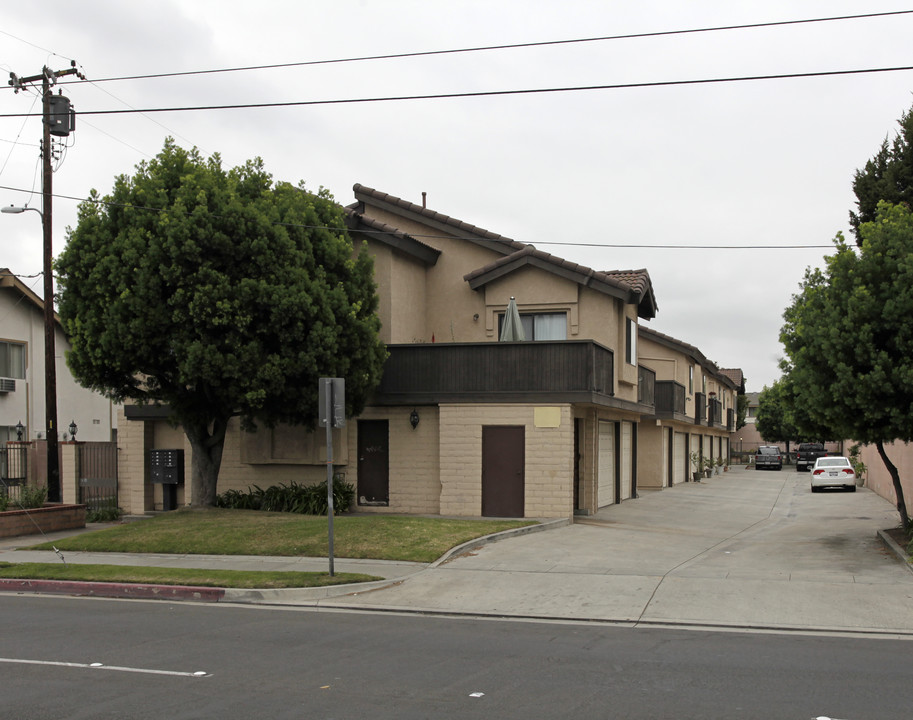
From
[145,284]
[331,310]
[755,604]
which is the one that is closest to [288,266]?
[331,310]

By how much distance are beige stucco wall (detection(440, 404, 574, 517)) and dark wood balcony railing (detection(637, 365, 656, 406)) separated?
7712 millimetres

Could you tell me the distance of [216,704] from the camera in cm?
697

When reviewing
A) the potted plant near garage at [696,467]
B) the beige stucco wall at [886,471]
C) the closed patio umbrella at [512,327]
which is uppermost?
the closed patio umbrella at [512,327]

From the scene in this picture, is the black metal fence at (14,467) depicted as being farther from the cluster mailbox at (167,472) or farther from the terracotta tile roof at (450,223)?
the terracotta tile roof at (450,223)

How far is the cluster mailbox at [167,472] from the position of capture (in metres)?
22.8

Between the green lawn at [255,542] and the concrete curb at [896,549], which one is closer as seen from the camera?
the green lawn at [255,542]

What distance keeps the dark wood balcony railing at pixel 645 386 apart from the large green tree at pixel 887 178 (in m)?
7.39

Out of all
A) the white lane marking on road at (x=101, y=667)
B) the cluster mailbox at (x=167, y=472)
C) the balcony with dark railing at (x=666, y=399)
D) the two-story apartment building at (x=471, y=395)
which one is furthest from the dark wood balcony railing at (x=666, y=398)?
the white lane marking on road at (x=101, y=667)

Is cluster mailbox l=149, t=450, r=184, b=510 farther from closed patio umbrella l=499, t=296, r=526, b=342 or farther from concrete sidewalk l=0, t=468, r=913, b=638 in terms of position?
closed patio umbrella l=499, t=296, r=526, b=342

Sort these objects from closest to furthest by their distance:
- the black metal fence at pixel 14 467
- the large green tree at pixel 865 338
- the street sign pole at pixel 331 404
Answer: the street sign pole at pixel 331 404
the large green tree at pixel 865 338
the black metal fence at pixel 14 467

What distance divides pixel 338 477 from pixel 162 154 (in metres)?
8.46

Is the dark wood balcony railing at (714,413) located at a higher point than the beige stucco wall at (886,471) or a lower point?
higher

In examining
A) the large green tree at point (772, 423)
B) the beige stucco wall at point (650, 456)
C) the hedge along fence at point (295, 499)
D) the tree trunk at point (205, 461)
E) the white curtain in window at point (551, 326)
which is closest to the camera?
the tree trunk at point (205, 461)

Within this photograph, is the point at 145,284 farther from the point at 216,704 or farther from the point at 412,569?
the point at 216,704
